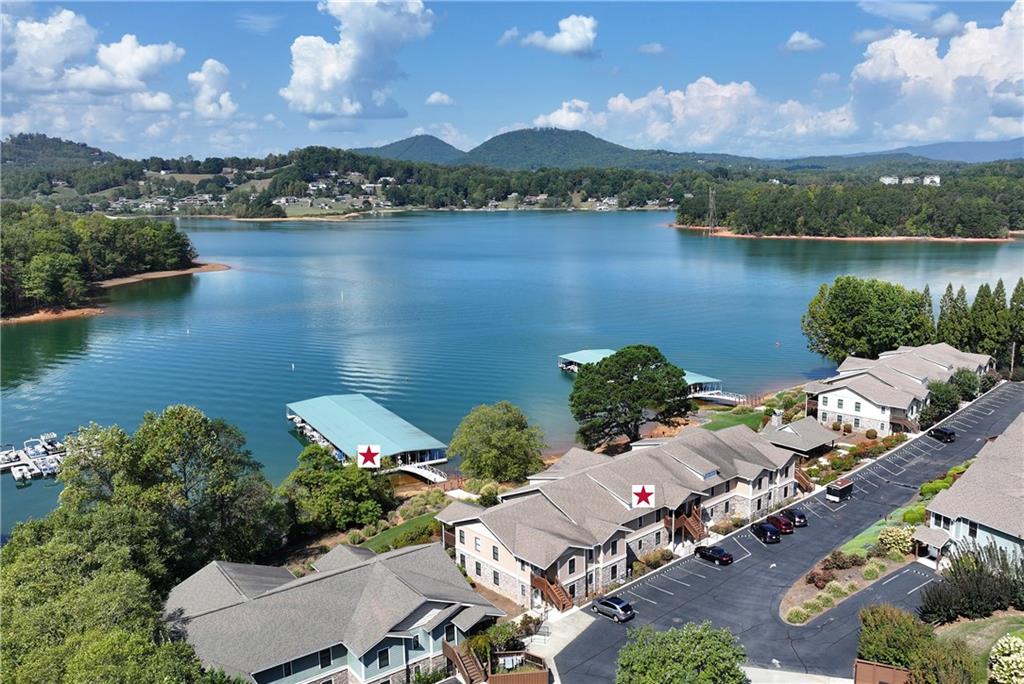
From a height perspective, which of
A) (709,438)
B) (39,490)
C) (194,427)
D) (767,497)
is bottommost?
(39,490)

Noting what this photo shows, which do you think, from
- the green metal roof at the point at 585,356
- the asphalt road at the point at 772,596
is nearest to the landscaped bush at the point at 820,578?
the asphalt road at the point at 772,596

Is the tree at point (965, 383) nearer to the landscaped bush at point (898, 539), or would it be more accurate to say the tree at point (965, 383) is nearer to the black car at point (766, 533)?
the landscaped bush at point (898, 539)

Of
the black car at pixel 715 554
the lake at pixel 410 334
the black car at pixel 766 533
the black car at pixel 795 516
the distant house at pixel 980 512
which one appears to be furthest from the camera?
the lake at pixel 410 334

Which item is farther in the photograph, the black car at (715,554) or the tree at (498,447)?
the tree at (498,447)

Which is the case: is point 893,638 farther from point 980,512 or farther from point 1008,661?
point 980,512

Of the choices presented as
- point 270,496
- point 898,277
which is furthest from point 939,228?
point 270,496

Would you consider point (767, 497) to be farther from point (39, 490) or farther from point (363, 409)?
point (39, 490)

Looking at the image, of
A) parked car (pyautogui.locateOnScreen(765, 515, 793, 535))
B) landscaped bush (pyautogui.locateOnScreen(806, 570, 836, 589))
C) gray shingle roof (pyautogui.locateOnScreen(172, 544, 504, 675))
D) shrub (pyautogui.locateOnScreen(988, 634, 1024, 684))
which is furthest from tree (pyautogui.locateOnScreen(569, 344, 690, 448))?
shrub (pyautogui.locateOnScreen(988, 634, 1024, 684))
